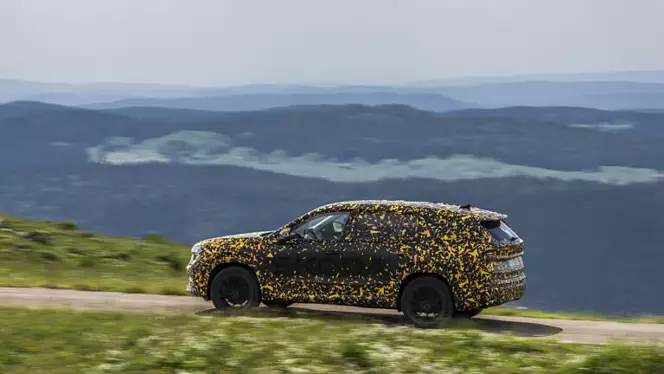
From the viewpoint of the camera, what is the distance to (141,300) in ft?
56.6

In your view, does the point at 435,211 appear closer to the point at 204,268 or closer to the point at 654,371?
the point at 204,268

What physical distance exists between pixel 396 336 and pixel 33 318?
443cm

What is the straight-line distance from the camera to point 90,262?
25516mm

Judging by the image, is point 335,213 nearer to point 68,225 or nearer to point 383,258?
point 383,258

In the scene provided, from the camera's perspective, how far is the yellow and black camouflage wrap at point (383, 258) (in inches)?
524

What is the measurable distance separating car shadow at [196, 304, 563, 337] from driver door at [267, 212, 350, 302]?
38 cm

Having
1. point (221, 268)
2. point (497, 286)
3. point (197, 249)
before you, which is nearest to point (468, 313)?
point (497, 286)

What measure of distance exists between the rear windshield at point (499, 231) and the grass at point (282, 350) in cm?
223

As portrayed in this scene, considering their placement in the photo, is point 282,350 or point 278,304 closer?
point 282,350

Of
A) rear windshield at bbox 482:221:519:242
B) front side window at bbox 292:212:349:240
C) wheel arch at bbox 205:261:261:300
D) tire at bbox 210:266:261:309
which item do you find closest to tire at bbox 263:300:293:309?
tire at bbox 210:266:261:309

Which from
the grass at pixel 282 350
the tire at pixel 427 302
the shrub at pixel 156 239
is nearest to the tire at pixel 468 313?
the tire at pixel 427 302

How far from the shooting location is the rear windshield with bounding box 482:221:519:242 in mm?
13688

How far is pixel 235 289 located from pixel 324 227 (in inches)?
59.8

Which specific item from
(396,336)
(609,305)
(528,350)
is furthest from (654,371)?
(609,305)
